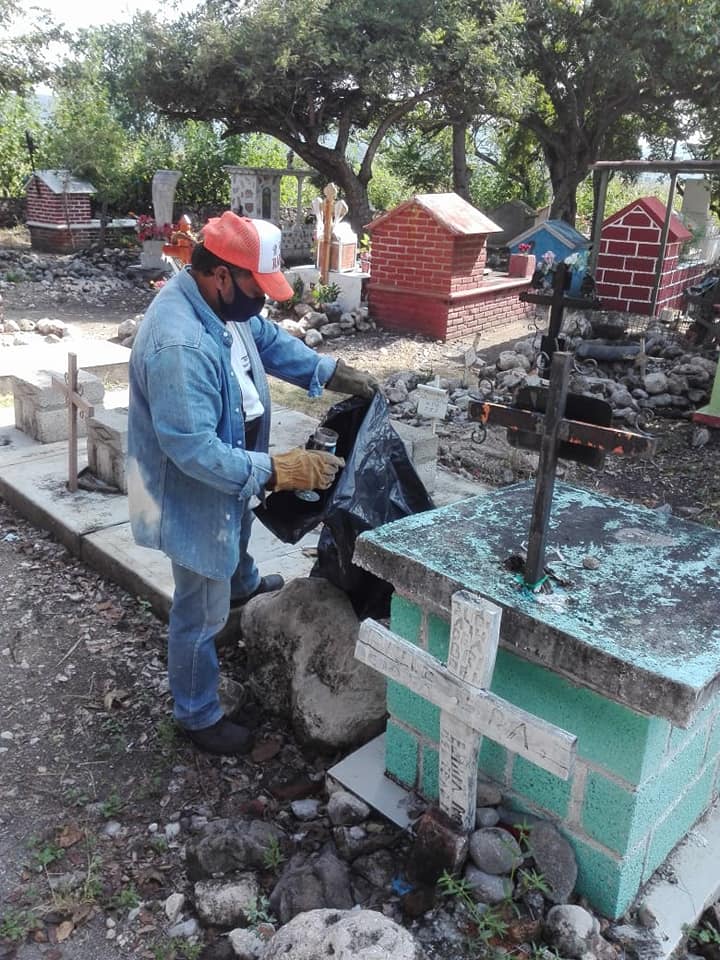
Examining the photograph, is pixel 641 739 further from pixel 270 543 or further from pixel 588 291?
pixel 588 291

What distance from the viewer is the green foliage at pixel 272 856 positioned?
2.34 m

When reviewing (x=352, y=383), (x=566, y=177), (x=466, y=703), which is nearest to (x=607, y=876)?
(x=466, y=703)

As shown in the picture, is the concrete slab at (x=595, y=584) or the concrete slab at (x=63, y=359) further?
the concrete slab at (x=63, y=359)

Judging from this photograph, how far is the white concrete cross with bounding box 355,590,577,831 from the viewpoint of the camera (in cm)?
187

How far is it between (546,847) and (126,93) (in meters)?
18.0

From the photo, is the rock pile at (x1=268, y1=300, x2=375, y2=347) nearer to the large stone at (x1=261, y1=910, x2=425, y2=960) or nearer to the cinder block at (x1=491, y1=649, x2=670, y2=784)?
the cinder block at (x1=491, y1=649, x2=670, y2=784)

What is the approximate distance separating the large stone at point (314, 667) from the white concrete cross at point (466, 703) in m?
0.72

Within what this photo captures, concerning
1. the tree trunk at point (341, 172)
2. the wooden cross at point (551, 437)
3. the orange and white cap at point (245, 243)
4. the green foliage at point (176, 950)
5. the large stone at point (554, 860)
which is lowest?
the green foliage at point (176, 950)

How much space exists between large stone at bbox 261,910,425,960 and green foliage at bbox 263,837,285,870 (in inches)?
18.1

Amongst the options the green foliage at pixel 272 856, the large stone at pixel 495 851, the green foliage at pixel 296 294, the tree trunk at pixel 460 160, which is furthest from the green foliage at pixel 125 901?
the tree trunk at pixel 460 160

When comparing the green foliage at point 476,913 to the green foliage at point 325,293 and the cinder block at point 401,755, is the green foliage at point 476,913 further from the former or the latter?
the green foliage at point 325,293

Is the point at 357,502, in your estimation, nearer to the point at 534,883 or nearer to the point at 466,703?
the point at 466,703

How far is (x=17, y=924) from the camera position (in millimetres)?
2244

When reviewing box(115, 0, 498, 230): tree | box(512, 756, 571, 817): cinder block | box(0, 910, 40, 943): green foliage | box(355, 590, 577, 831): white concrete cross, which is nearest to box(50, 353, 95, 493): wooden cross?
box(0, 910, 40, 943): green foliage
